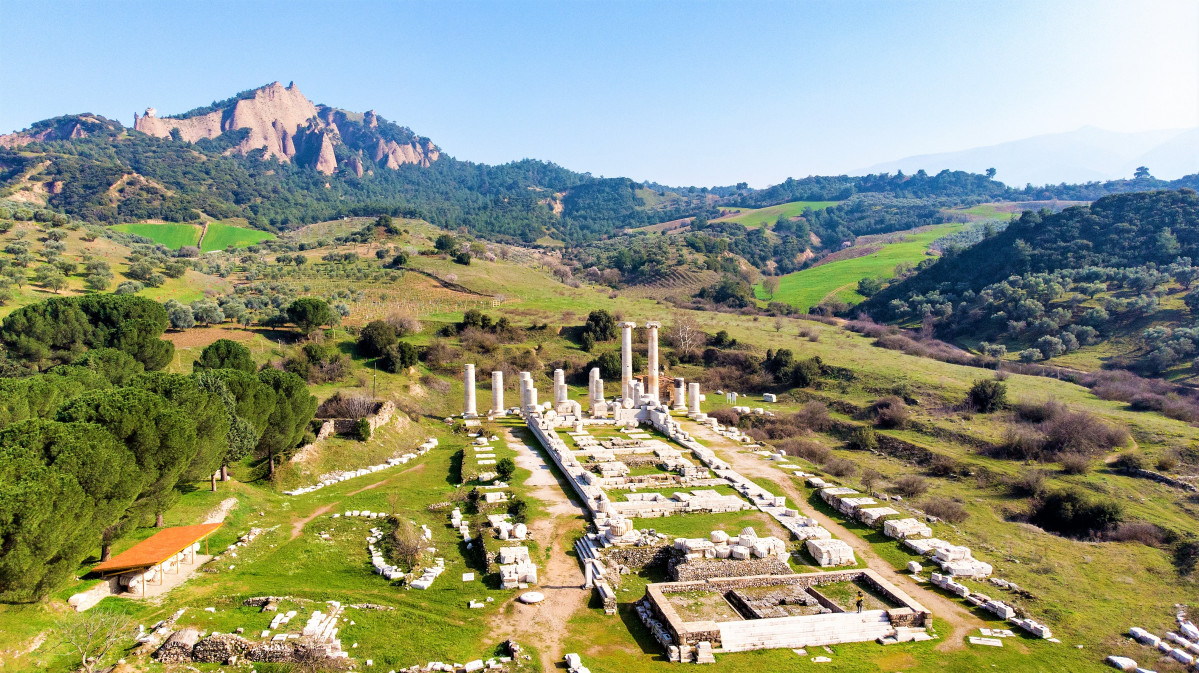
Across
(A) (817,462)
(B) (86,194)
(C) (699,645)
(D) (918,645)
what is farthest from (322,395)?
(B) (86,194)

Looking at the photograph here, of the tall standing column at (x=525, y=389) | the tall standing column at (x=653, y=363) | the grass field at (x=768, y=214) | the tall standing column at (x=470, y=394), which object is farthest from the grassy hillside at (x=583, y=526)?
the grass field at (x=768, y=214)

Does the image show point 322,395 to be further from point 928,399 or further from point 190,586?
point 928,399

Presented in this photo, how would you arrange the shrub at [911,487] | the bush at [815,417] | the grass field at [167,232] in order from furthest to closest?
the grass field at [167,232]
the bush at [815,417]
the shrub at [911,487]

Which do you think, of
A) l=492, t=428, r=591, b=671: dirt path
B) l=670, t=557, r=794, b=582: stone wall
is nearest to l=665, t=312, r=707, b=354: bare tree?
l=492, t=428, r=591, b=671: dirt path

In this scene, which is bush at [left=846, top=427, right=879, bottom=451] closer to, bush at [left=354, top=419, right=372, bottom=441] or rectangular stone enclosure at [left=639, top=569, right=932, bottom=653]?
rectangular stone enclosure at [left=639, top=569, right=932, bottom=653]

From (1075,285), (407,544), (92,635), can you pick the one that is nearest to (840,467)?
(407,544)

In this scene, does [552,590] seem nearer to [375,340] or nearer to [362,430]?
[362,430]

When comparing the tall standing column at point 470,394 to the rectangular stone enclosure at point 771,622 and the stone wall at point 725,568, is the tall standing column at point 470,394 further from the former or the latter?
the rectangular stone enclosure at point 771,622
